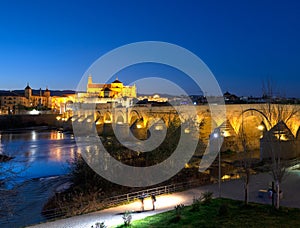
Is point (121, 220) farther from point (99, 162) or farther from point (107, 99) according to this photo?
point (107, 99)

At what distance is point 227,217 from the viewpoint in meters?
8.86

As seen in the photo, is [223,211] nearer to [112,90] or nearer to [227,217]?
[227,217]

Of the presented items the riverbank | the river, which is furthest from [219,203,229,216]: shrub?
the riverbank

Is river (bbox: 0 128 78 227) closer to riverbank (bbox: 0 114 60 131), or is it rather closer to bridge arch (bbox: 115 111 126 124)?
bridge arch (bbox: 115 111 126 124)

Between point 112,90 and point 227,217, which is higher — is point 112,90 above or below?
above

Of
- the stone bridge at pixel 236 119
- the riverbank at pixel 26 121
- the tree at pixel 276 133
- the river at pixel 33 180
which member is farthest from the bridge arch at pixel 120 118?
the tree at pixel 276 133

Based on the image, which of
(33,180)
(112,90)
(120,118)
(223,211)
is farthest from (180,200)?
(112,90)

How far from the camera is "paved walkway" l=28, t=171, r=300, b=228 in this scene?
8961 millimetres

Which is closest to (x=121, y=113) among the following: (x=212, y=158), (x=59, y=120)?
(x=59, y=120)

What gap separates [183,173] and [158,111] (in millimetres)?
20255

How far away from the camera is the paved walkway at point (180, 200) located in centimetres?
896

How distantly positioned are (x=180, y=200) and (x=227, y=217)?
2417mm

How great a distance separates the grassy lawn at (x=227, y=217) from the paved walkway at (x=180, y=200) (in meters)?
0.71

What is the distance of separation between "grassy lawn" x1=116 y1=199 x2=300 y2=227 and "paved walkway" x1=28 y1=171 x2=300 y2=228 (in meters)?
0.71
